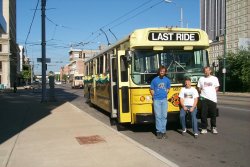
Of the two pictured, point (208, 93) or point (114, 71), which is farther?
point (114, 71)

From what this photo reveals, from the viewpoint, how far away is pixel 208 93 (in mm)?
10422

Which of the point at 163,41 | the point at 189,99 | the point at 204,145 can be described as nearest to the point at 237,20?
the point at 163,41

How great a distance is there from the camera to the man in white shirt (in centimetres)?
1036

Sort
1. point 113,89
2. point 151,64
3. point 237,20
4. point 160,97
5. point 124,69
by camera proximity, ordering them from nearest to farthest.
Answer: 1. point 160,97
2. point 151,64
3. point 124,69
4. point 113,89
5. point 237,20

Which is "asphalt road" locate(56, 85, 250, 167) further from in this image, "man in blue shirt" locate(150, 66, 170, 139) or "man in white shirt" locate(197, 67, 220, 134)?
"man in white shirt" locate(197, 67, 220, 134)

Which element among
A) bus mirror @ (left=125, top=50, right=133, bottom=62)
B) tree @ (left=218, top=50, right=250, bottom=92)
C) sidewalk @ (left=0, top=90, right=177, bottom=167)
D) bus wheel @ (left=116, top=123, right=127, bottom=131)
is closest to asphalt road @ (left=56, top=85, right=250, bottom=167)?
bus wheel @ (left=116, top=123, right=127, bottom=131)

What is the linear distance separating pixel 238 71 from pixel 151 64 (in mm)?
38334

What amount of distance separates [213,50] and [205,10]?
4717 cm

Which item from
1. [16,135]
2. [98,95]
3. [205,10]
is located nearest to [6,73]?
[205,10]

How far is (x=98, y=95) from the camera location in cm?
1742

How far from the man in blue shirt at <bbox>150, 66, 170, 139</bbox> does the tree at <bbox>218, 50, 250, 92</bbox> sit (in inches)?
1449

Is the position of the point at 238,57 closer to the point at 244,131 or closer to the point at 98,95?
the point at 98,95

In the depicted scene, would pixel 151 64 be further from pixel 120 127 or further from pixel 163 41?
pixel 120 127

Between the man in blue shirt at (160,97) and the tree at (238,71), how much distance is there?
36809 mm
